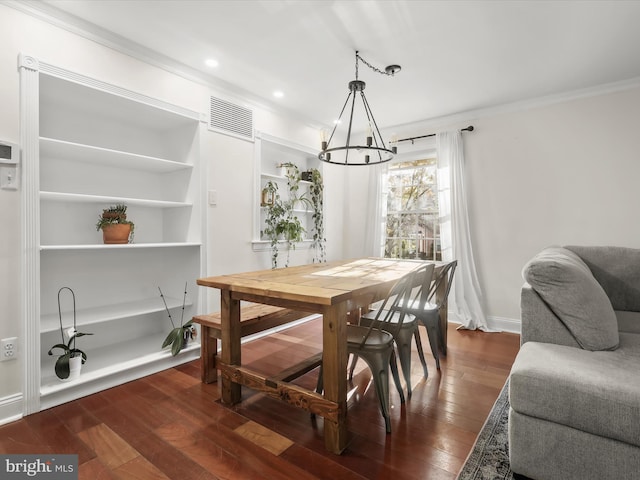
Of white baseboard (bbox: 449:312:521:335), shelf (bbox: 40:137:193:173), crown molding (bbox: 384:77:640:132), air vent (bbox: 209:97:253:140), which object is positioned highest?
crown molding (bbox: 384:77:640:132)

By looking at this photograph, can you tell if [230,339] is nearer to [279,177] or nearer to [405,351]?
[405,351]

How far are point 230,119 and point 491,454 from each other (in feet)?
10.9

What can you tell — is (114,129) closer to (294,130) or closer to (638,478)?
(294,130)

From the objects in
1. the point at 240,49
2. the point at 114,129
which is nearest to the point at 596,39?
the point at 240,49

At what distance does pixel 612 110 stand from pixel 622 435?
3.39m

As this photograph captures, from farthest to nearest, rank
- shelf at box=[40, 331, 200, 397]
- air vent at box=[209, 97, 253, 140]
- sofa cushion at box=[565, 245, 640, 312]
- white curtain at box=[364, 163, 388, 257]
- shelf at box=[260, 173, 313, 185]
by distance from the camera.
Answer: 1. white curtain at box=[364, 163, 388, 257]
2. shelf at box=[260, 173, 313, 185]
3. air vent at box=[209, 97, 253, 140]
4. sofa cushion at box=[565, 245, 640, 312]
5. shelf at box=[40, 331, 200, 397]

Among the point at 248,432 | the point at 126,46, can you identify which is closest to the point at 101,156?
the point at 126,46

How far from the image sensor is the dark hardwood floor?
159 centimetres

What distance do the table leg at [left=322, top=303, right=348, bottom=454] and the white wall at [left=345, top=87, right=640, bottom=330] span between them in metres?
2.90

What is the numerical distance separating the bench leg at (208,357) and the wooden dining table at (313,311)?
290 mm

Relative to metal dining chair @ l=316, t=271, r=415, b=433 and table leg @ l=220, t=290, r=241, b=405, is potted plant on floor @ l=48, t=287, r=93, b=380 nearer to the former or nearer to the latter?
table leg @ l=220, t=290, r=241, b=405

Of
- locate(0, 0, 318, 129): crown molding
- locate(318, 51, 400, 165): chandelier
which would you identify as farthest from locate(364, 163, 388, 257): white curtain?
locate(0, 0, 318, 129): crown molding

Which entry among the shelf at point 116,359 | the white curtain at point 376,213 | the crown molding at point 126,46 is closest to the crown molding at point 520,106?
the white curtain at point 376,213

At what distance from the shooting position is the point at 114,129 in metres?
2.94
